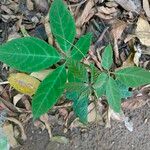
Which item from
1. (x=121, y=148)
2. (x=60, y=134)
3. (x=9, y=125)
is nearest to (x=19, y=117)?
(x=9, y=125)

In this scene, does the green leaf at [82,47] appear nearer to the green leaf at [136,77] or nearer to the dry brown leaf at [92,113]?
the green leaf at [136,77]

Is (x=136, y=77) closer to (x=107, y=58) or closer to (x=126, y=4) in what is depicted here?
(x=107, y=58)

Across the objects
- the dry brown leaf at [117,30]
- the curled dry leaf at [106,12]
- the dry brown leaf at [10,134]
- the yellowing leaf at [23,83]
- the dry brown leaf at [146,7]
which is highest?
the curled dry leaf at [106,12]

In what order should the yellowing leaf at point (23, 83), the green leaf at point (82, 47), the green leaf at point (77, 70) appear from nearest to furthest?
the green leaf at point (77, 70) → the green leaf at point (82, 47) → the yellowing leaf at point (23, 83)

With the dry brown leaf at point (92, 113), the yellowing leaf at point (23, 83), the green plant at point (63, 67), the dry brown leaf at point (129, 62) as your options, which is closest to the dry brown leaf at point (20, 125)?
the yellowing leaf at point (23, 83)

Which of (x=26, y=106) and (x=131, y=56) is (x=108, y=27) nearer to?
(x=131, y=56)

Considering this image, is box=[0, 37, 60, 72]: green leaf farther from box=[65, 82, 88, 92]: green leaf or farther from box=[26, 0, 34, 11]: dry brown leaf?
box=[26, 0, 34, 11]: dry brown leaf

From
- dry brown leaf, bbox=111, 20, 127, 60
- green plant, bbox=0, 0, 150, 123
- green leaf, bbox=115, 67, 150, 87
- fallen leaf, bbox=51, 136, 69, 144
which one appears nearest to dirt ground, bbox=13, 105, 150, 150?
fallen leaf, bbox=51, 136, 69, 144
